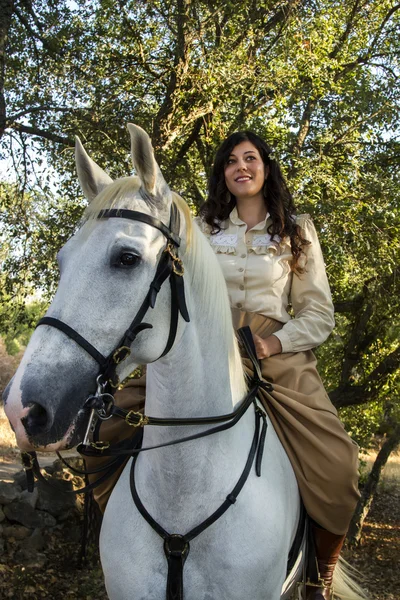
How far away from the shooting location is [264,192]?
377cm

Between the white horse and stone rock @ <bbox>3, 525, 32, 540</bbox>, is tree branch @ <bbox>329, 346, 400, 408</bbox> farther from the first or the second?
the white horse

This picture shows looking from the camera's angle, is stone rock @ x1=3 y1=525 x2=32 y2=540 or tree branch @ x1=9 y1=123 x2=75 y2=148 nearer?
tree branch @ x1=9 y1=123 x2=75 y2=148

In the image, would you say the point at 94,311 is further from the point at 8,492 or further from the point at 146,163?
the point at 8,492

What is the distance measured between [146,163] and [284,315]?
162 cm

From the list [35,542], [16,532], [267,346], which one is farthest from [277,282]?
[16,532]

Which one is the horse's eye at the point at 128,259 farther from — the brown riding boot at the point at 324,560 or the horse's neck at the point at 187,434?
the brown riding boot at the point at 324,560

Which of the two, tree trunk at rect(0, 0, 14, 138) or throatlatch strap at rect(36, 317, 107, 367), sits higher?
tree trunk at rect(0, 0, 14, 138)

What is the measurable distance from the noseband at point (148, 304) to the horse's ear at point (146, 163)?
0.12 meters

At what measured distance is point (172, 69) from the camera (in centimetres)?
721

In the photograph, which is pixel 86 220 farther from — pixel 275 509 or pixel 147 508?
pixel 275 509

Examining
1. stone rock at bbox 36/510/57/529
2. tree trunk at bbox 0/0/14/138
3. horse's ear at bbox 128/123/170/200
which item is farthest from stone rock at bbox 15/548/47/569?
horse's ear at bbox 128/123/170/200

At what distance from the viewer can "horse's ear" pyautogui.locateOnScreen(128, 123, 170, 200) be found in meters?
2.12

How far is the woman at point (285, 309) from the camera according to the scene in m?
2.98

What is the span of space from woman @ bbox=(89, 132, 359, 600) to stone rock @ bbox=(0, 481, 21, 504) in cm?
684
